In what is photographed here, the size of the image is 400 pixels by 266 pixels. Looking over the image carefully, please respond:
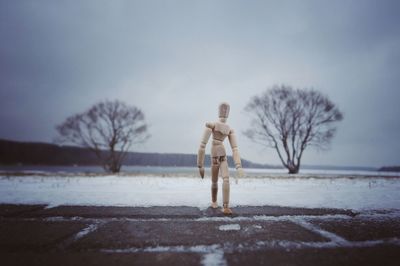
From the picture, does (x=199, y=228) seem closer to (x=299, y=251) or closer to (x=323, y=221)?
(x=299, y=251)

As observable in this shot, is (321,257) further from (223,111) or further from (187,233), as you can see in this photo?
(223,111)

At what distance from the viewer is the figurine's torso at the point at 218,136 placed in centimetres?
466

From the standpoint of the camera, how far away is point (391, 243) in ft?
7.95

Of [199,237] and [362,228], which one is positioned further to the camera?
[362,228]

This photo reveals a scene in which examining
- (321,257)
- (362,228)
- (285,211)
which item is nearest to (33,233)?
(321,257)

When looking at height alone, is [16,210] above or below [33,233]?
below

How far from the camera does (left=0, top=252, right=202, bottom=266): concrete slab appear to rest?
1950mm

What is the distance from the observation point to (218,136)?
4695 mm

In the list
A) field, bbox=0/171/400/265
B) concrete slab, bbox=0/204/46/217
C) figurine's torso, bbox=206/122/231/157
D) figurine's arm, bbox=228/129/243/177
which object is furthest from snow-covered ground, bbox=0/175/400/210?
figurine's torso, bbox=206/122/231/157

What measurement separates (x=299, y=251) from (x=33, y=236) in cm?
299

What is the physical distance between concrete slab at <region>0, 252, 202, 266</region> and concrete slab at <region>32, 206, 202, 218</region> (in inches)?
69.5

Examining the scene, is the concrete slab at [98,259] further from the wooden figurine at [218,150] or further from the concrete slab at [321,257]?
the wooden figurine at [218,150]

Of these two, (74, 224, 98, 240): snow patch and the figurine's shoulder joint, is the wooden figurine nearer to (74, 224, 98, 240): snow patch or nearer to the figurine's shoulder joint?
the figurine's shoulder joint

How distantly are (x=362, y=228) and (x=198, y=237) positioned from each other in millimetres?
2229
